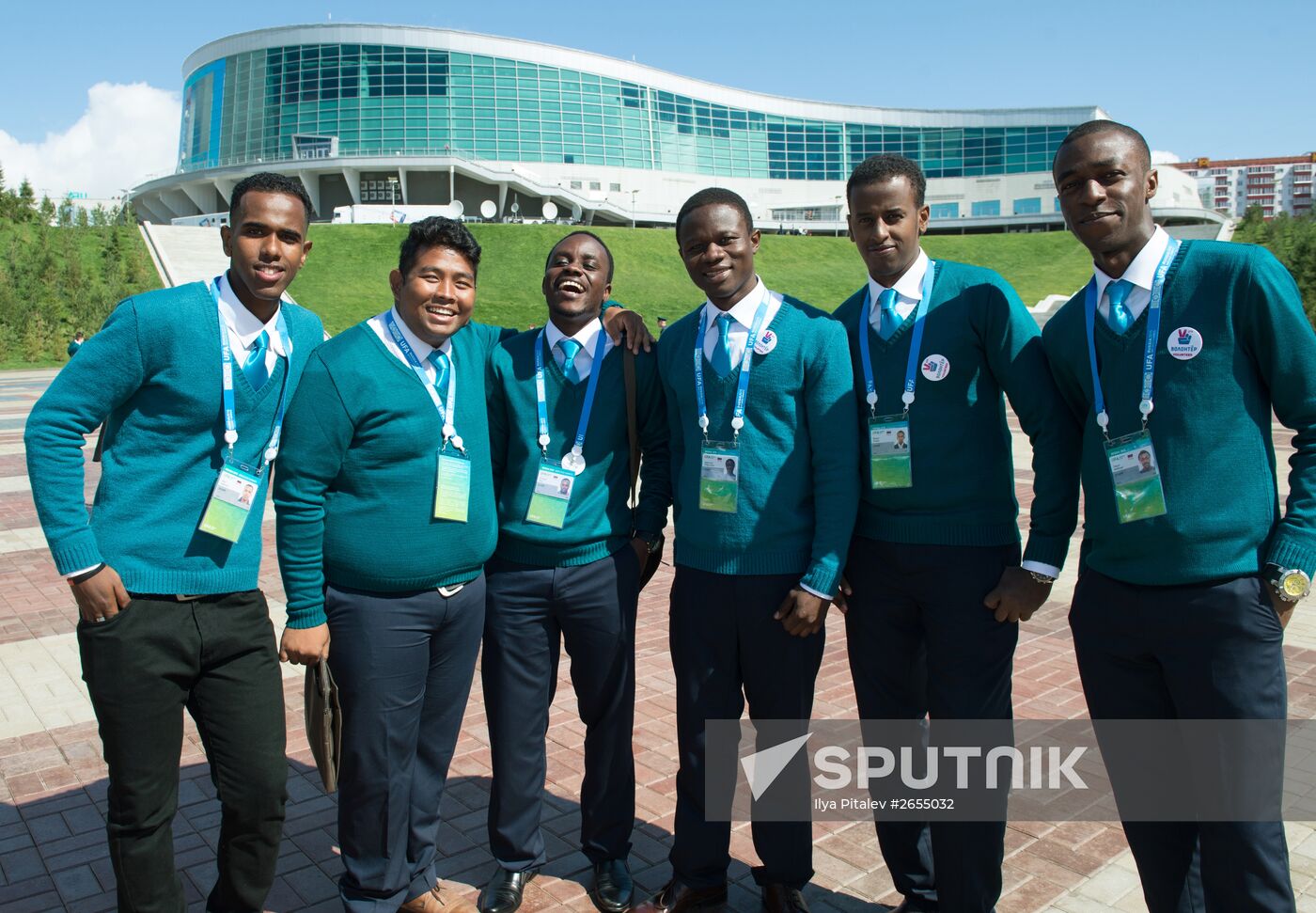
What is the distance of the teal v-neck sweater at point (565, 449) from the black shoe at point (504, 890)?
1111 millimetres

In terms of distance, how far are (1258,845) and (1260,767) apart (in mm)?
197

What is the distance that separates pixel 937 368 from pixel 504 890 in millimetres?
2299

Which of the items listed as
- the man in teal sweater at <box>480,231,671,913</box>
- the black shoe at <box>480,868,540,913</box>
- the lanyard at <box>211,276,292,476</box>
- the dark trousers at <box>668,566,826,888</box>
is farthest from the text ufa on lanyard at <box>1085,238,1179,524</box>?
the lanyard at <box>211,276,292,476</box>

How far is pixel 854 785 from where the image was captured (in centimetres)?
428

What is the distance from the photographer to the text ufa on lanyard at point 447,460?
10.3 feet

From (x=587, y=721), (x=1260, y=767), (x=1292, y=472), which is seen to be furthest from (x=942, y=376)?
(x=587, y=721)

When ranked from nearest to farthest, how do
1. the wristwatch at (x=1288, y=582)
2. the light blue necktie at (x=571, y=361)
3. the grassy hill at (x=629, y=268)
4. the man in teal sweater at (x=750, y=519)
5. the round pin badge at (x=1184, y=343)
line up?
1. the wristwatch at (x=1288, y=582)
2. the round pin badge at (x=1184, y=343)
3. the man in teal sweater at (x=750, y=519)
4. the light blue necktie at (x=571, y=361)
5. the grassy hill at (x=629, y=268)

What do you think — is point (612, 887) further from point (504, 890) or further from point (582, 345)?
point (582, 345)

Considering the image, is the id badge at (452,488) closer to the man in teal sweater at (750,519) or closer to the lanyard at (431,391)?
the lanyard at (431,391)

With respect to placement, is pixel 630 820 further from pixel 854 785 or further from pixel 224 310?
pixel 224 310

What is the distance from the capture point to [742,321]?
3262 millimetres

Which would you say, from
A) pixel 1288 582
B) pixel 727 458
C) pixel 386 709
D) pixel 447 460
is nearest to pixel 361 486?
pixel 447 460

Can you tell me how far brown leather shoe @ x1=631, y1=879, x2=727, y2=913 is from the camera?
3293mm

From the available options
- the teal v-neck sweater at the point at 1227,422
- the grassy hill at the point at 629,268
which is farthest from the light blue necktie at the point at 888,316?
the grassy hill at the point at 629,268
